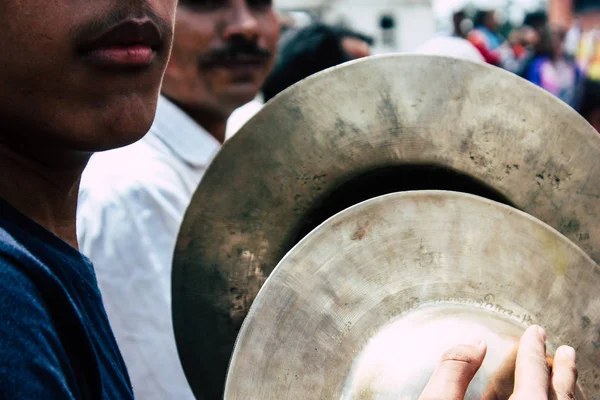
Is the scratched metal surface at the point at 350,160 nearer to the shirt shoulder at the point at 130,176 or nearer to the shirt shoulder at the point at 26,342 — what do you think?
the shirt shoulder at the point at 26,342

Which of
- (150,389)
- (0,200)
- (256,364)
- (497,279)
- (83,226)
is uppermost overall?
(0,200)

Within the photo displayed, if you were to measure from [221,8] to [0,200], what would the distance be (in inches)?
57.4

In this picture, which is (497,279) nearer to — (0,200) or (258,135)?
(258,135)

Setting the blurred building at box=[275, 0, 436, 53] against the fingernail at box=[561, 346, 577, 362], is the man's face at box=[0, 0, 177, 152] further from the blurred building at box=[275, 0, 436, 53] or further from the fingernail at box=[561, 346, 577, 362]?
the blurred building at box=[275, 0, 436, 53]

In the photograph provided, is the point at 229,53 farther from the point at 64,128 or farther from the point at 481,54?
the point at 481,54

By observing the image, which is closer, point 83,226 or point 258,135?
point 258,135

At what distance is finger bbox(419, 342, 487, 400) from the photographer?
3.13 ft

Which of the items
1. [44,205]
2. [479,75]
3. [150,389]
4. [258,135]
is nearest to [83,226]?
[150,389]

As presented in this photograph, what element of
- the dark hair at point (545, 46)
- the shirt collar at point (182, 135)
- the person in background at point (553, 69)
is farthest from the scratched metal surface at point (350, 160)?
the dark hair at point (545, 46)

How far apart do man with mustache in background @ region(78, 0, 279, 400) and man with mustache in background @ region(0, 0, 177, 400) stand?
2.75 feet

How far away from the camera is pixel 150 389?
1886 millimetres

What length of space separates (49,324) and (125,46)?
351 millimetres

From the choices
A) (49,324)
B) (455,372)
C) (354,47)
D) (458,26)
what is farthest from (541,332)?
(458,26)

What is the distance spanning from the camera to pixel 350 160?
1.29 meters
